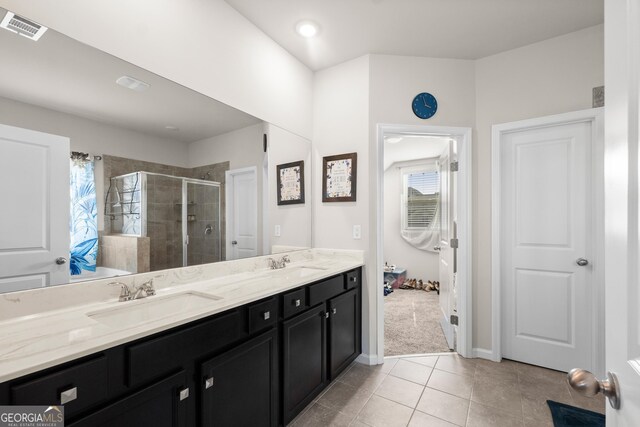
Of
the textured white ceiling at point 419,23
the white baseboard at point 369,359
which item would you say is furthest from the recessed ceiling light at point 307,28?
the white baseboard at point 369,359

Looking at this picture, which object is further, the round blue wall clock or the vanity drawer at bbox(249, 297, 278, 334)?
the round blue wall clock

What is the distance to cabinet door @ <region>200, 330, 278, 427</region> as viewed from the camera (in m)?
1.25

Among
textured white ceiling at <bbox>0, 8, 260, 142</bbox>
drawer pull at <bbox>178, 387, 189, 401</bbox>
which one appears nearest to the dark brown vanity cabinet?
drawer pull at <bbox>178, 387, 189, 401</bbox>

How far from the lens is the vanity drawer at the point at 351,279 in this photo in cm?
234

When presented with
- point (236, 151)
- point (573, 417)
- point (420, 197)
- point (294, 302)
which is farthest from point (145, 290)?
point (420, 197)

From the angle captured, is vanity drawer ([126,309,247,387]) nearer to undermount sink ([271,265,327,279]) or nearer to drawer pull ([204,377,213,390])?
drawer pull ([204,377,213,390])

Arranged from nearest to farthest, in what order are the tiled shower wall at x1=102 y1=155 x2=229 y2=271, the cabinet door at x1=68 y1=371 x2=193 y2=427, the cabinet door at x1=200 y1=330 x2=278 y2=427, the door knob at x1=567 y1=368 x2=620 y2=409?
the door knob at x1=567 y1=368 x2=620 y2=409
the cabinet door at x1=68 y1=371 x2=193 y2=427
the cabinet door at x1=200 y1=330 x2=278 y2=427
the tiled shower wall at x1=102 y1=155 x2=229 y2=271

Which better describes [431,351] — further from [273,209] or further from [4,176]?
[4,176]

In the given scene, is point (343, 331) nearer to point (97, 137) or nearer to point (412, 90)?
point (97, 137)

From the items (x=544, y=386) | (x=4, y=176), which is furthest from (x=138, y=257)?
(x=544, y=386)

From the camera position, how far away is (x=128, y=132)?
155 cm

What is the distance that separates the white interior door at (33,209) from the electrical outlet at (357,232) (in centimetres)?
195

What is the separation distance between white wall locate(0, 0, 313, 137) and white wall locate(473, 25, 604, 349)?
1.63 meters

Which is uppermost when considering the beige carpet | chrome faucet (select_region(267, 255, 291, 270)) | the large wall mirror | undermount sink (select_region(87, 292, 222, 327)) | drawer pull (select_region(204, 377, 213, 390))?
the large wall mirror
